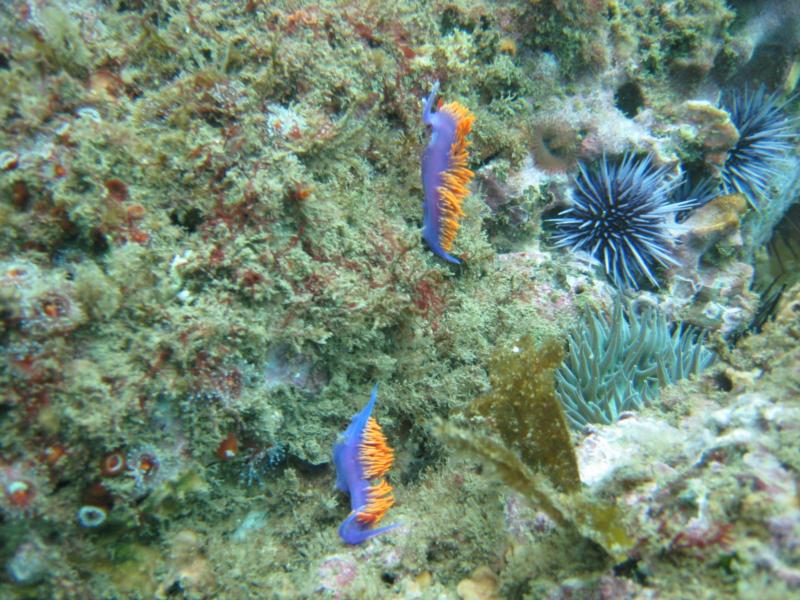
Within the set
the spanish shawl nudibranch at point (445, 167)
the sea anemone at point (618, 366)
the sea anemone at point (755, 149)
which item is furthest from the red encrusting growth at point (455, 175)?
the sea anemone at point (755, 149)

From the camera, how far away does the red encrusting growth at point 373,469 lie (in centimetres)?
278

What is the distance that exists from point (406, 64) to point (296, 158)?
1.39m

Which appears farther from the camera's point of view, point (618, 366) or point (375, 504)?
point (618, 366)

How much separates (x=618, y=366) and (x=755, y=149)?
3.72 meters

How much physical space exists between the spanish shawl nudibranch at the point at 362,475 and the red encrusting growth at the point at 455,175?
145cm

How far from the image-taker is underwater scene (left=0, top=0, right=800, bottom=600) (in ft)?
6.91

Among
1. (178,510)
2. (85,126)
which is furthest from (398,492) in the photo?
(85,126)

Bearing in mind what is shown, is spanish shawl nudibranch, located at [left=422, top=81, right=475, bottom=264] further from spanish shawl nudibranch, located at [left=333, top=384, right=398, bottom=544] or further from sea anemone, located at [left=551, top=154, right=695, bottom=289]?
sea anemone, located at [left=551, top=154, right=695, bottom=289]

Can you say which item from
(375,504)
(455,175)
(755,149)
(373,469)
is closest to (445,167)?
(455,175)

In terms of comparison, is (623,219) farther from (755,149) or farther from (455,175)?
(755,149)

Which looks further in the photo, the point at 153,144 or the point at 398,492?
the point at 398,492

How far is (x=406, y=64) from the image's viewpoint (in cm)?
360

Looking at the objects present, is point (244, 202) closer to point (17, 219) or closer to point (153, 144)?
point (153, 144)

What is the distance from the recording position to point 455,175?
3326 mm
